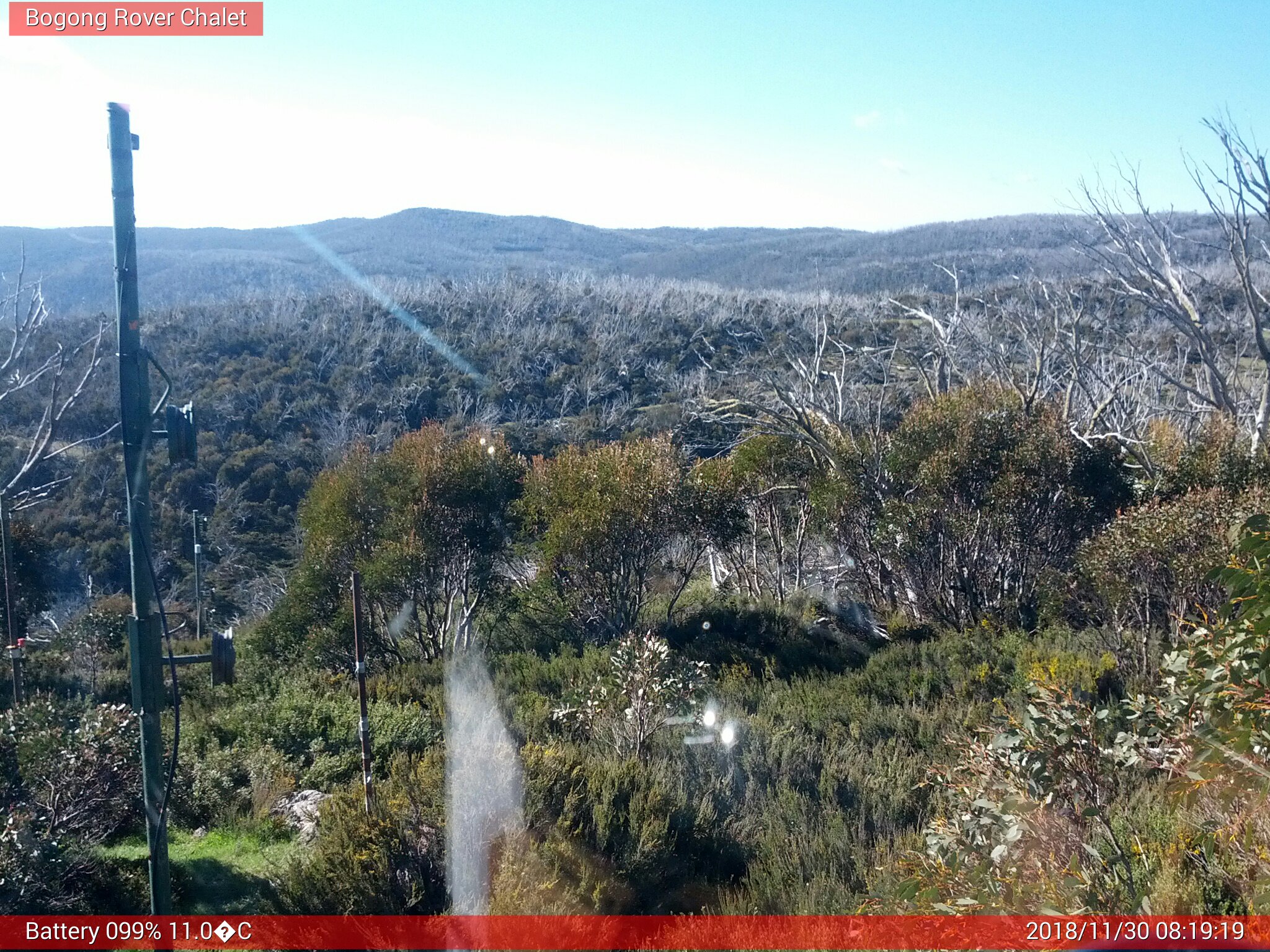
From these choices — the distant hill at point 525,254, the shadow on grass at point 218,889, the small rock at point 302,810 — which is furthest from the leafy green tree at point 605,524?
the distant hill at point 525,254

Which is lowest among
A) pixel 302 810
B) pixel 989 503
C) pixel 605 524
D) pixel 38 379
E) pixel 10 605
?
pixel 302 810

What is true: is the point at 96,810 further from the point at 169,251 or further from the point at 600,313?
the point at 169,251

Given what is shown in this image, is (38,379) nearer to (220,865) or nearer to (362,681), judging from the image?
(220,865)

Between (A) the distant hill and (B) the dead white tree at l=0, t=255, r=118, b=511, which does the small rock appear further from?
(A) the distant hill

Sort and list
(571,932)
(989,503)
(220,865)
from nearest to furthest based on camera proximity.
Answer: (571,932)
(220,865)
(989,503)

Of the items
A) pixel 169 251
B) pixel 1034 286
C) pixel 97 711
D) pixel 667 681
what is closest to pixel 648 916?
pixel 667 681

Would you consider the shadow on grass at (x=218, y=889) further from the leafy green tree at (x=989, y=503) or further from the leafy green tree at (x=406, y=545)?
the leafy green tree at (x=989, y=503)

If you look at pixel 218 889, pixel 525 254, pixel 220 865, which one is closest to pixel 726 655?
pixel 220 865
